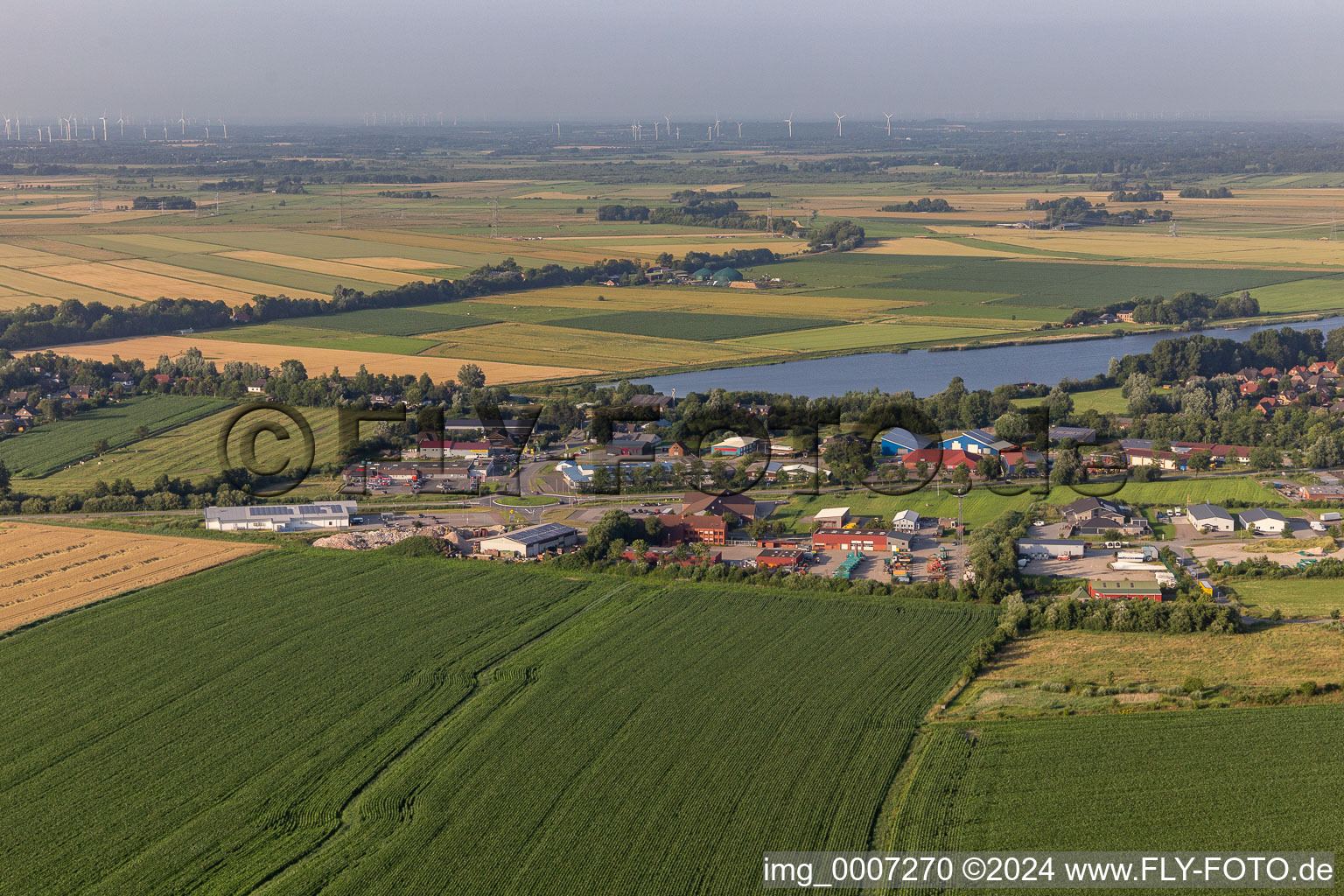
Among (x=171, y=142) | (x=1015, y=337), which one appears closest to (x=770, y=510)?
(x=1015, y=337)

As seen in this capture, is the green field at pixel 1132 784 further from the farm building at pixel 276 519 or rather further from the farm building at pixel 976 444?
the farm building at pixel 276 519

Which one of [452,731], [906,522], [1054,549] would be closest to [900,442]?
[906,522]

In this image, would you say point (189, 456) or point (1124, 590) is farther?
point (189, 456)

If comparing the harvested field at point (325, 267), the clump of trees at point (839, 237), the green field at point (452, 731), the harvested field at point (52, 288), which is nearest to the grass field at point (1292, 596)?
the green field at point (452, 731)

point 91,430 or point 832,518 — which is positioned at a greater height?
point 91,430

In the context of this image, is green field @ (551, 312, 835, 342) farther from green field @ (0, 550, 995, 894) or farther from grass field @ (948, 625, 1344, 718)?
grass field @ (948, 625, 1344, 718)

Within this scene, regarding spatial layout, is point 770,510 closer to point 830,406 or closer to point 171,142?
point 830,406

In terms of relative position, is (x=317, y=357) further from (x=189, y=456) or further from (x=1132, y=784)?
(x=1132, y=784)
